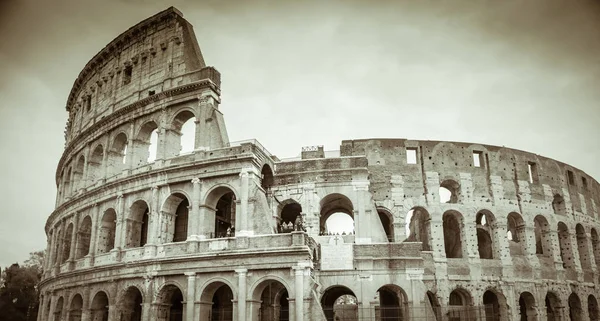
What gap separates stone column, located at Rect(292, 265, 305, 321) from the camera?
57.0 feet

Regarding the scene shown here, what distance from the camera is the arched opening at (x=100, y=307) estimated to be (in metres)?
22.1

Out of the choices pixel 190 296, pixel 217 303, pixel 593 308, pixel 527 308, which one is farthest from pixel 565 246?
pixel 190 296

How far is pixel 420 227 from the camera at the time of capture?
26641mm

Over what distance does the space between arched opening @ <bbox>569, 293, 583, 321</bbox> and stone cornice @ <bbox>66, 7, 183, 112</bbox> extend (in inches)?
1047

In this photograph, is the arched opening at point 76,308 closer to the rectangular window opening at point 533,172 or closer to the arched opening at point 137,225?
the arched opening at point 137,225

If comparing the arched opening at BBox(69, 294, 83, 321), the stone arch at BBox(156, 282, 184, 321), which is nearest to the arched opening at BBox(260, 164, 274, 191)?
the stone arch at BBox(156, 282, 184, 321)

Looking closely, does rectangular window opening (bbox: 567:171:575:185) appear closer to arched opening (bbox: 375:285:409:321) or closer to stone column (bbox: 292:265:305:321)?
arched opening (bbox: 375:285:409:321)

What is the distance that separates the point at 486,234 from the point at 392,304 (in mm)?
7185

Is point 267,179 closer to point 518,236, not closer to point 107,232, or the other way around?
point 107,232

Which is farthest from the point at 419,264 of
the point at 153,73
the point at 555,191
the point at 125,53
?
the point at 125,53

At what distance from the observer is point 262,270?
1842 centimetres

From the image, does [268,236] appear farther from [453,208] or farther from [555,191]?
[555,191]

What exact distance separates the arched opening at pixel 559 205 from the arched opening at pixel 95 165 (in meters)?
26.3

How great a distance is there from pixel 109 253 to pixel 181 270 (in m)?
4.69
